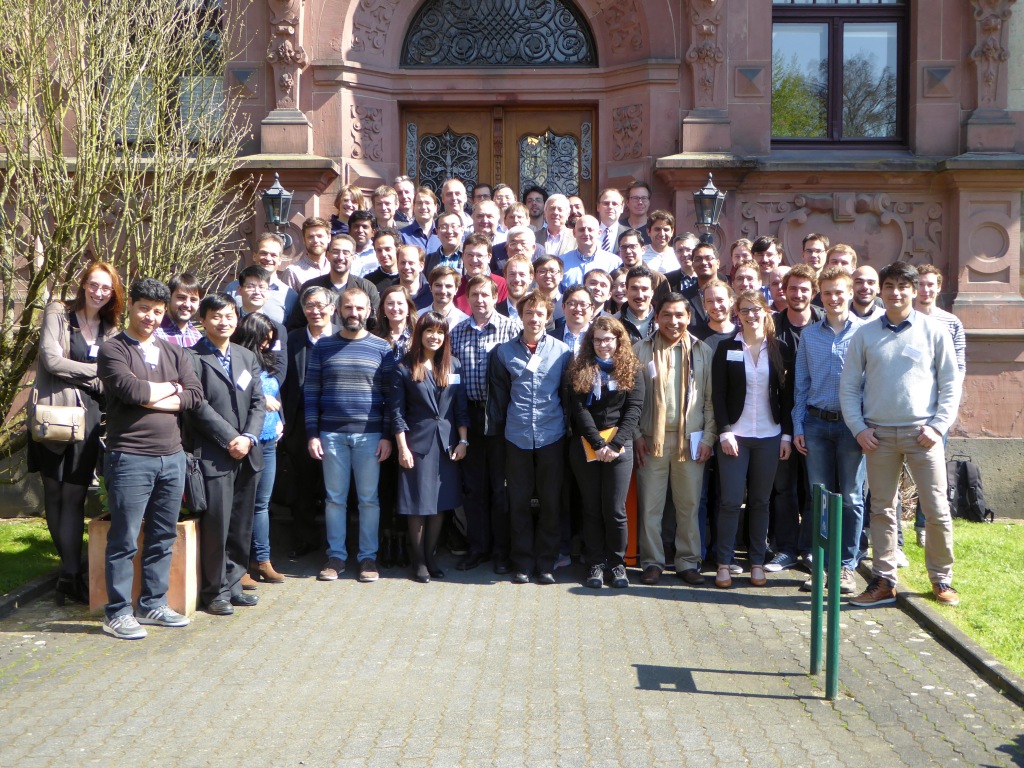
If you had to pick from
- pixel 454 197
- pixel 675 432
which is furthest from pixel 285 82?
pixel 675 432

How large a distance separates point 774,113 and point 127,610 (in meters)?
7.90

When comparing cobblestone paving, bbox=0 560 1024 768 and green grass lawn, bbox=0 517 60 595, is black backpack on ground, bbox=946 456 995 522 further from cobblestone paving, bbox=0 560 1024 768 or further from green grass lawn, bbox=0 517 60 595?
green grass lawn, bbox=0 517 60 595

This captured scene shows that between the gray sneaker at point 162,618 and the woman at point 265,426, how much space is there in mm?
856

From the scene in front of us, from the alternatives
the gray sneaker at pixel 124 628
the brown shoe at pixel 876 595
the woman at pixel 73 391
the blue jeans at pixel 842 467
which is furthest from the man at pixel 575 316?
the gray sneaker at pixel 124 628

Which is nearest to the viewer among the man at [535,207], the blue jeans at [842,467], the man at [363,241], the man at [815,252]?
the blue jeans at [842,467]

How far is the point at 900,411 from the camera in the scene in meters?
6.68

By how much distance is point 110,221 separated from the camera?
903 cm

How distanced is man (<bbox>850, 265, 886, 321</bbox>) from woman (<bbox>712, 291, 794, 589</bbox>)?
62 centimetres

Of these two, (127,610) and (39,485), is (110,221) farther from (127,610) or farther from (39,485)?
(127,610)

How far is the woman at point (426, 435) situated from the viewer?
7488mm

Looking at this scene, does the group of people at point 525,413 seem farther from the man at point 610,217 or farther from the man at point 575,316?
the man at point 610,217

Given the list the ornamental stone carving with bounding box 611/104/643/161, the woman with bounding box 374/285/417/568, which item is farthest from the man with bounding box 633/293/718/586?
the ornamental stone carving with bounding box 611/104/643/161

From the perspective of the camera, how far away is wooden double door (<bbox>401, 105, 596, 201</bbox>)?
1167cm

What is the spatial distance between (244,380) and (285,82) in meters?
4.86
